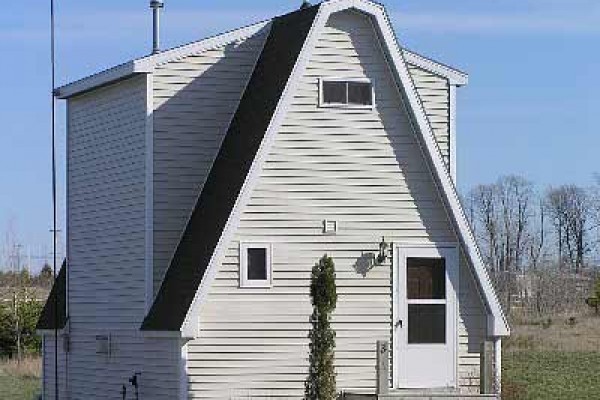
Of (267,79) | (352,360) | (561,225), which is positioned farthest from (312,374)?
(561,225)

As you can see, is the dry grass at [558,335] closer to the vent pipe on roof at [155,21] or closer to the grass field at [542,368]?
the grass field at [542,368]

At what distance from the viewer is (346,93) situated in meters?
21.6

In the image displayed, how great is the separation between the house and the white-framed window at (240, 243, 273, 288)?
0.02 metres

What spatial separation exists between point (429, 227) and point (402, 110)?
1.79m

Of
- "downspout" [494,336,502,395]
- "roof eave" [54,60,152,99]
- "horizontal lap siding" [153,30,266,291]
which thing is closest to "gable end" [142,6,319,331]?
"horizontal lap siding" [153,30,266,291]

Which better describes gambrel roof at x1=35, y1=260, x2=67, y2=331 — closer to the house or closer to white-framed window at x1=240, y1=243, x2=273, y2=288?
the house

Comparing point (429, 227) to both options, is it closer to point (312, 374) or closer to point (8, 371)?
point (312, 374)

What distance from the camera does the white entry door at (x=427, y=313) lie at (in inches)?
857

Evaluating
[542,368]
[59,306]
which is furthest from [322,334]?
[542,368]

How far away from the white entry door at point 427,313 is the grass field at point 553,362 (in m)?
3.05

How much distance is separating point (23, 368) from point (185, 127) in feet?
72.7

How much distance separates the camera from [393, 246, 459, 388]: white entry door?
857 inches

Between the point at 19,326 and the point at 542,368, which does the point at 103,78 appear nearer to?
the point at 542,368

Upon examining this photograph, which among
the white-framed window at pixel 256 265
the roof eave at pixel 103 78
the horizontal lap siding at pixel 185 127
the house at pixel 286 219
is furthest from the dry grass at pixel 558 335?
the white-framed window at pixel 256 265
